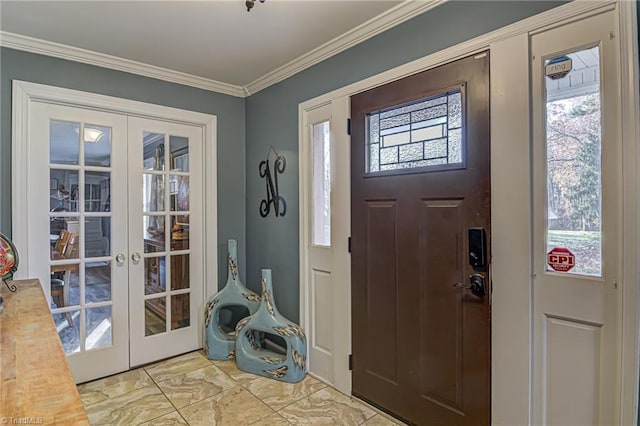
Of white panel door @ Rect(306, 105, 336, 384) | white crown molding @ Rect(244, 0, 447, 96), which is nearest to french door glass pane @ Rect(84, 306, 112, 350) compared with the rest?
white panel door @ Rect(306, 105, 336, 384)

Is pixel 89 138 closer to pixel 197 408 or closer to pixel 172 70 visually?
pixel 172 70

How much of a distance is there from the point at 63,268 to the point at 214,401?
1.46 metres

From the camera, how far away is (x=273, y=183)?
3080 mm

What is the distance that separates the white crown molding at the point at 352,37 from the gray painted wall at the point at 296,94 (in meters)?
0.03

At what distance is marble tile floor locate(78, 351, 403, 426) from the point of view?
214 cm

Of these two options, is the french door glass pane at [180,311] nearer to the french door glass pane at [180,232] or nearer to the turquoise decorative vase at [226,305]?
the turquoise decorative vase at [226,305]

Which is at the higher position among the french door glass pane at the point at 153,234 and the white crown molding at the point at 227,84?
the white crown molding at the point at 227,84

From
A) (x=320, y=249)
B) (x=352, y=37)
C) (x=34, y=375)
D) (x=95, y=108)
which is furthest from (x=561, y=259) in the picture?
(x=95, y=108)

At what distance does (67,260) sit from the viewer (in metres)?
2.61

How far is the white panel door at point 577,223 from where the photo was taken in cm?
140

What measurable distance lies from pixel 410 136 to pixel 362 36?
2.51 ft

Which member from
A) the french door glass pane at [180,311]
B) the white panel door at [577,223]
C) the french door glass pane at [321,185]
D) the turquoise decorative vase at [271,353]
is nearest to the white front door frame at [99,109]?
the french door glass pane at [180,311]

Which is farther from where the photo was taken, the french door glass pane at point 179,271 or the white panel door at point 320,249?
the french door glass pane at point 179,271

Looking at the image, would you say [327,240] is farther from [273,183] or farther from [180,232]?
[180,232]
